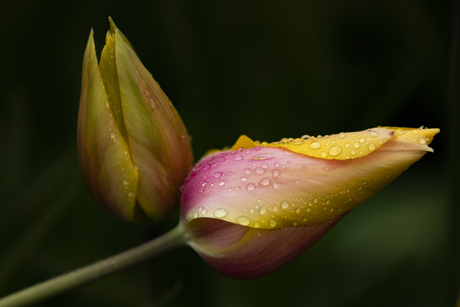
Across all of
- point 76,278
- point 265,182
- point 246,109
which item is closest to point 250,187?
point 265,182

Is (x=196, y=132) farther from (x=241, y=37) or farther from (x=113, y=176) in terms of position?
(x=113, y=176)

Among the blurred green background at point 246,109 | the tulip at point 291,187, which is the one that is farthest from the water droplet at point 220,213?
the blurred green background at point 246,109

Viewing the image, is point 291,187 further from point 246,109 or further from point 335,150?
point 246,109

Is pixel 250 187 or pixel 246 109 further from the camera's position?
pixel 246 109

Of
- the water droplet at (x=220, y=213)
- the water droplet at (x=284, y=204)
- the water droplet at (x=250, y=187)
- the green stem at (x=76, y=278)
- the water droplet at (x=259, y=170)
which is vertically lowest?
the green stem at (x=76, y=278)

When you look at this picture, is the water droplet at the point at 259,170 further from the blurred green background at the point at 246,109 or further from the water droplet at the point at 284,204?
the blurred green background at the point at 246,109

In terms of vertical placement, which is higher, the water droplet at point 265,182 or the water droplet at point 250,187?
the water droplet at point 265,182
